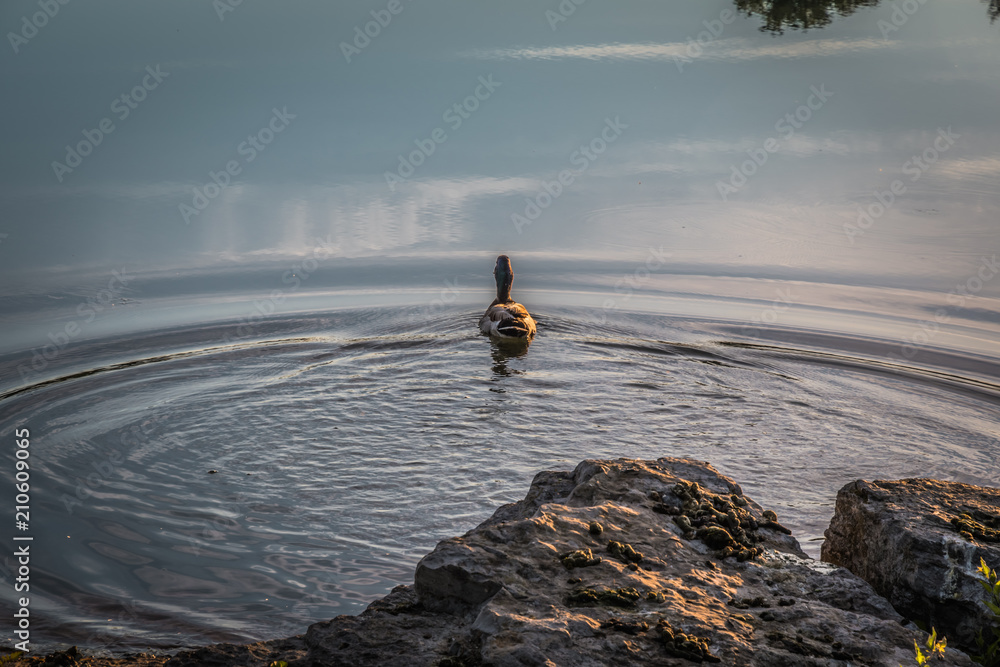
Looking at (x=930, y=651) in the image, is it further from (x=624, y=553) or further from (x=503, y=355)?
(x=503, y=355)

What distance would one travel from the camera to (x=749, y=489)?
6930 mm

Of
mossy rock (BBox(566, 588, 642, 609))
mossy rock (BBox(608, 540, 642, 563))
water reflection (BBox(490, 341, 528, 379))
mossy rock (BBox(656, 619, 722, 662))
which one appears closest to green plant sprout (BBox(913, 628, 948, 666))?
mossy rock (BBox(656, 619, 722, 662))

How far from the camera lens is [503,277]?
43.6 feet

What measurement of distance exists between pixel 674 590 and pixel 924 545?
1195mm

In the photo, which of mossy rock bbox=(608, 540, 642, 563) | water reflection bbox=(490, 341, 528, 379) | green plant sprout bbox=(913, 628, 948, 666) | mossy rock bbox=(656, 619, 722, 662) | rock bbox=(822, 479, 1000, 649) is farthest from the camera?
water reflection bbox=(490, 341, 528, 379)

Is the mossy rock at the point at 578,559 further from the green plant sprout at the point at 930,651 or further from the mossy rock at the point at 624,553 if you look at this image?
the green plant sprout at the point at 930,651

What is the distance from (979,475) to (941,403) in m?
1.87

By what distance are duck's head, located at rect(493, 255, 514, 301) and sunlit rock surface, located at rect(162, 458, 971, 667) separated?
9.11m

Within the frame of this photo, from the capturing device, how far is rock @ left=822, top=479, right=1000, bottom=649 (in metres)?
3.58

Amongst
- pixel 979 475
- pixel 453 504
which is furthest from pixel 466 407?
pixel 979 475

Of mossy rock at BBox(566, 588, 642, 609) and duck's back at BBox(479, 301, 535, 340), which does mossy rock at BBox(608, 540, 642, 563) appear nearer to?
mossy rock at BBox(566, 588, 642, 609)

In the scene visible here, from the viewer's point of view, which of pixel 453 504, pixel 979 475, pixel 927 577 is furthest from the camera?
pixel 979 475

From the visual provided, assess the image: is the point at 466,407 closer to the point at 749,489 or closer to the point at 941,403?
the point at 749,489

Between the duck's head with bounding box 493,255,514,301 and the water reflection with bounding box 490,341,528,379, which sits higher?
the duck's head with bounding box 493,255,514,301
